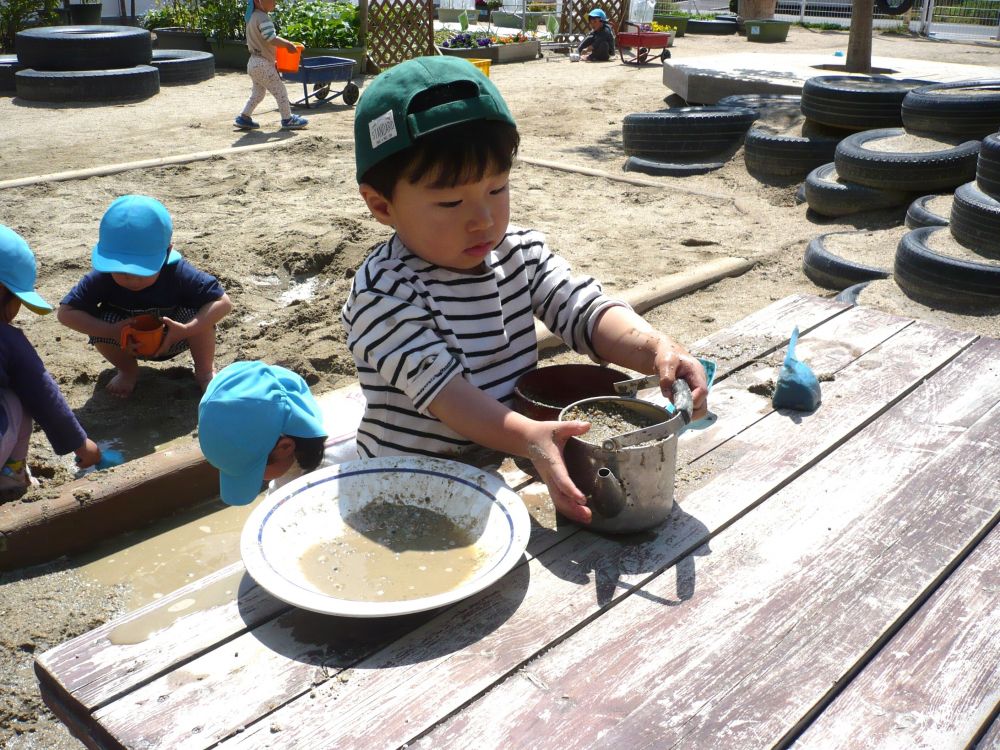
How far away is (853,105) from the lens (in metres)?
7.10

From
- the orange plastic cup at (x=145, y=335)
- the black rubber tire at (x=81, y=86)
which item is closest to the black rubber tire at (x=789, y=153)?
the orange plastic cup at (x=145, y=335)

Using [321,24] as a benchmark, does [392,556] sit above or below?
below

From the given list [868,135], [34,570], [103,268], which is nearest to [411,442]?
[34,570]

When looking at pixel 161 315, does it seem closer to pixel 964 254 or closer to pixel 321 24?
pixel 964 254

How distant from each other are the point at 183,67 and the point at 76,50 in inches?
53.8

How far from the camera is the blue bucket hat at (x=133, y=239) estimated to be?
12.3ft

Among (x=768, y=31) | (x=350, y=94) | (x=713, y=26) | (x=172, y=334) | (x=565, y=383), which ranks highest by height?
(x=713, y=26)

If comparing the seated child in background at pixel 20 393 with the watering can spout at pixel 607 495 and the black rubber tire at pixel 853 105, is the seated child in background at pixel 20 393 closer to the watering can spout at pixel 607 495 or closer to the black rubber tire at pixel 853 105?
the watering can spout at pixel 607 495

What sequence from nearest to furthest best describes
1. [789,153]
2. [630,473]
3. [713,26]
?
[630,473] → [789,153] → [713,26]

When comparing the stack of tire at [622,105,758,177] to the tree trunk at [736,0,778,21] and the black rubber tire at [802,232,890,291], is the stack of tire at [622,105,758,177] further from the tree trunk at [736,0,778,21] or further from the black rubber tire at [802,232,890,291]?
the tree trunk at [736,0,778,21]

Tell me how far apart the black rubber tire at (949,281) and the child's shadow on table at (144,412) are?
132 inches

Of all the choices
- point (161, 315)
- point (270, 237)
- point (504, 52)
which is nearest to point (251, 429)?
point (161, 315)

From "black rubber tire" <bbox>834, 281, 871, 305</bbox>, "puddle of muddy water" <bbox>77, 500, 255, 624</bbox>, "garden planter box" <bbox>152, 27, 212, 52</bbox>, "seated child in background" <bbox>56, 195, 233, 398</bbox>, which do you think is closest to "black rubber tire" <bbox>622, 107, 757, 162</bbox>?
"black rubber tire" <bbox>834, 281, 871, 305</bbox>

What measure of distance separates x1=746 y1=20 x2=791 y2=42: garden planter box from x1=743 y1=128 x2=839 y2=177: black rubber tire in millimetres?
12900
